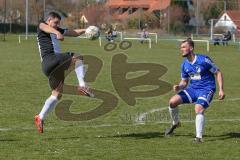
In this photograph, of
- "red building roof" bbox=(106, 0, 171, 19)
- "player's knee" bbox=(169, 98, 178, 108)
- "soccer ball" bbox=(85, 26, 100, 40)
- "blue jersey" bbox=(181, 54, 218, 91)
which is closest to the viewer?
"blue jersey" bbox=(181, 54, 218, 91)

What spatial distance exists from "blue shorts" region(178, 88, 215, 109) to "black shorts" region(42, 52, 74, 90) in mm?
2048

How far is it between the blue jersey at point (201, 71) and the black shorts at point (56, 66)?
6.81 feet

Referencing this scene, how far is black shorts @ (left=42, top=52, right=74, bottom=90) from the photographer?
10.3 m

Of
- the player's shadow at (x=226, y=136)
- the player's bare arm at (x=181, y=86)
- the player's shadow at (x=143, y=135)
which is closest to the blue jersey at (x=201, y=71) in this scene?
the player's bare arm at (x=181, y=86)

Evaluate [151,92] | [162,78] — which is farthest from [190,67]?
[162,78]

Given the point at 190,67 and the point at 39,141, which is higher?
the point at 190,67

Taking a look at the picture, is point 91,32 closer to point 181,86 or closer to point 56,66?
point 56,66

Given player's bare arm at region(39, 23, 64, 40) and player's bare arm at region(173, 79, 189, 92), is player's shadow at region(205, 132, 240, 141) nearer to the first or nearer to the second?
player's bare arm at region(173, 79, 189, 92)

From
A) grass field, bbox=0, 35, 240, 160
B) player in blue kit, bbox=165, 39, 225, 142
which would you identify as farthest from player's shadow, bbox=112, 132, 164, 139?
player in blue kit, bbox=165, 39, 225, 142

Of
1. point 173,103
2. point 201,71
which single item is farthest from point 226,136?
point 201,71

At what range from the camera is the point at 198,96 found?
10.0 metres

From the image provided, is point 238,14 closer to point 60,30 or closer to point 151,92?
point 151,92

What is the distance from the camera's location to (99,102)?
15430mm

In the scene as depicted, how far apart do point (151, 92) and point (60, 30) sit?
8.26 m
